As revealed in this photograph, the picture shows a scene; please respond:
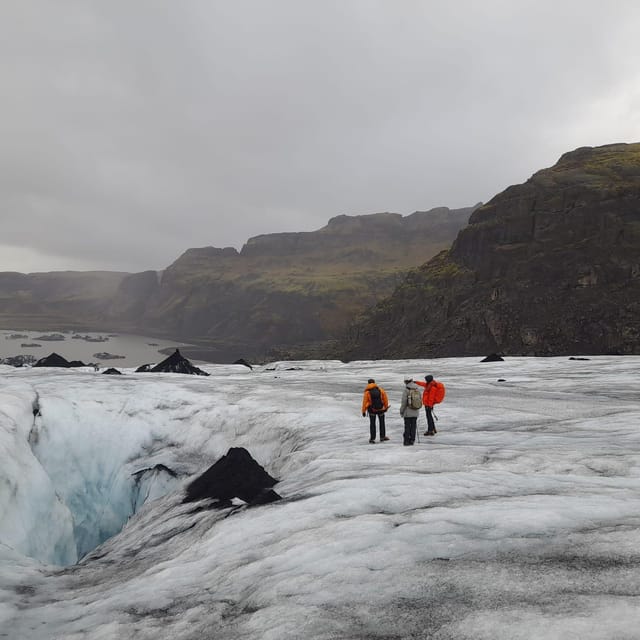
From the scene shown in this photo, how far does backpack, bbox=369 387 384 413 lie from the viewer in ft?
35.6

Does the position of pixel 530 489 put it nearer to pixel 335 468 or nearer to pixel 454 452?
pixel 454 452

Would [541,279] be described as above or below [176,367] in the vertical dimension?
above

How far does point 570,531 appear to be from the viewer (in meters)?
5.09

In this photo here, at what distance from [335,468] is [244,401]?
27.5 ft

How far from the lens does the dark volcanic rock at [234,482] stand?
29.3 ft

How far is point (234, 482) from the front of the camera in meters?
9.36

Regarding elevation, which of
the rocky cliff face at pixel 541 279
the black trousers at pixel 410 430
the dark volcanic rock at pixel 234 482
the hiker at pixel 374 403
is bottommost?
the dark volcanic rock at pixel 234 482

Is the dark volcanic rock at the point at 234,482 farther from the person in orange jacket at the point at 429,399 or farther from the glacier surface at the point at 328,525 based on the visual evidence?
the person in orange jacket at the point at 429,399

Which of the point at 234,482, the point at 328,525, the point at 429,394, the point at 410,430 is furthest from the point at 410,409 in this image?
the point at 328,525

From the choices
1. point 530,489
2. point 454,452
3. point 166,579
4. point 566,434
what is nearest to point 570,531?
point 530,489

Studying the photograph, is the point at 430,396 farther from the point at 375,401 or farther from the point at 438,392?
the point at 375,401

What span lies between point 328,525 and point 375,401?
196 inches

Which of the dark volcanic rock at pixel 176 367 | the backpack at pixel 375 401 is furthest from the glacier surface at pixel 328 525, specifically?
the dark volcanic rock at pixel 176 367

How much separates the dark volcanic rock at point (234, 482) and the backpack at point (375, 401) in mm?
2958
